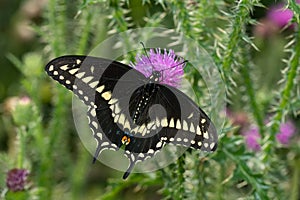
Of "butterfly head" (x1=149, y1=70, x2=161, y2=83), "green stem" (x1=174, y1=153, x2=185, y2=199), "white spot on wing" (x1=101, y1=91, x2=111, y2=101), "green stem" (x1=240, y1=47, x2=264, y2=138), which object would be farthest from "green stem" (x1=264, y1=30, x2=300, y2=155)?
"white spot on wing" (x1=101, y1=91, x2=111, y2=101)

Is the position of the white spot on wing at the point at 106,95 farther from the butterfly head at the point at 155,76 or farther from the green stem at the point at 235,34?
the green stem at the point at 235,34

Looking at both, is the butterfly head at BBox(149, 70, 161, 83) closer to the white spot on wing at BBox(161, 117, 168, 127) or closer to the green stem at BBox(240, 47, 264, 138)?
the white spot on wing at BBox(161, 117, 168, 127)

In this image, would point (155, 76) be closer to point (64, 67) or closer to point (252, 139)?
point (64, 67)

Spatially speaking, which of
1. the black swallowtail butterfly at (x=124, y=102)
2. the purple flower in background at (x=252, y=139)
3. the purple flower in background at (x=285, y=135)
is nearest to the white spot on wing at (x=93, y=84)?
the black swallowtail butterfly at (x=124, y=102)

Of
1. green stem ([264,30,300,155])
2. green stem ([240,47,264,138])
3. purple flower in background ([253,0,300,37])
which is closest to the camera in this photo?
green stem ([264,30,300,155])

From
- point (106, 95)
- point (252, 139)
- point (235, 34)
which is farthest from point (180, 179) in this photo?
point (252, 139)

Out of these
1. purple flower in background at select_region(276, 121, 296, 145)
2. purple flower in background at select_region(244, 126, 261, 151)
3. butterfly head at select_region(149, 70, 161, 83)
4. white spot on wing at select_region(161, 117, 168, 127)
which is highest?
butterfly head at select_region(149, 70, 161, 83)

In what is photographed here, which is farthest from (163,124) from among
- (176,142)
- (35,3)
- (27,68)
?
(35,3)

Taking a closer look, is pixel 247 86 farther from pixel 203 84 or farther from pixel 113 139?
pixel 113 139
